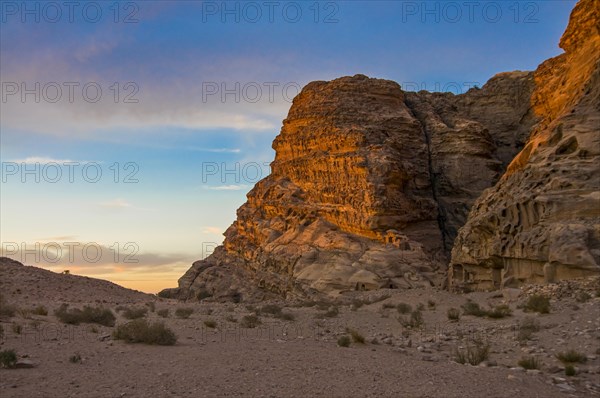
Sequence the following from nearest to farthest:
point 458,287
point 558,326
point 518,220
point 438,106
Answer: point 558,326 < point 518,220 < point 458,287 < point 438,106

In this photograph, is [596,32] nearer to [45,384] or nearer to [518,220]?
[518,220]

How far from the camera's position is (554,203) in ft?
66.7

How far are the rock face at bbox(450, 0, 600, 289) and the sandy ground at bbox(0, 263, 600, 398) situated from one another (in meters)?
4.32

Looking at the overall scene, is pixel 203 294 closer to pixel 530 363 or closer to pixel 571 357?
pixel 530 363

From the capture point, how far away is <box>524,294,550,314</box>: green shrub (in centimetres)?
1391

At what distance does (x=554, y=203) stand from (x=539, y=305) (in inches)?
296

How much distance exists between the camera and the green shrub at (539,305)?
1391cm

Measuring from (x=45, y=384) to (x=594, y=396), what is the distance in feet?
27.0

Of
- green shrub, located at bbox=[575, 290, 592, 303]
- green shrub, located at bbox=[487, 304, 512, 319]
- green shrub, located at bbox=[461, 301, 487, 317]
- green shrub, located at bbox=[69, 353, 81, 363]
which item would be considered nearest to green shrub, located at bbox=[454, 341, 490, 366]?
green shrub, located at bbox=[487, 304, 512, 319]

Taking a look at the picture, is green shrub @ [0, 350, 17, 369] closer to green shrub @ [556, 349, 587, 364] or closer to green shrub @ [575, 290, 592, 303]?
green shrub @ [556, 349, 587, 364]

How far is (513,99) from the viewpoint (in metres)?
45.6

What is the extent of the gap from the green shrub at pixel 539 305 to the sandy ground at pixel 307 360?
0.84 ft

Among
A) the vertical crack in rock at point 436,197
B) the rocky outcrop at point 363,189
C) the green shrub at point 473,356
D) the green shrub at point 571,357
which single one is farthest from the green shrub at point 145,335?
the vertical crack in rock at point 436,197

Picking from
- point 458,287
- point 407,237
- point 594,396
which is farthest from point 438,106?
point 594,396
